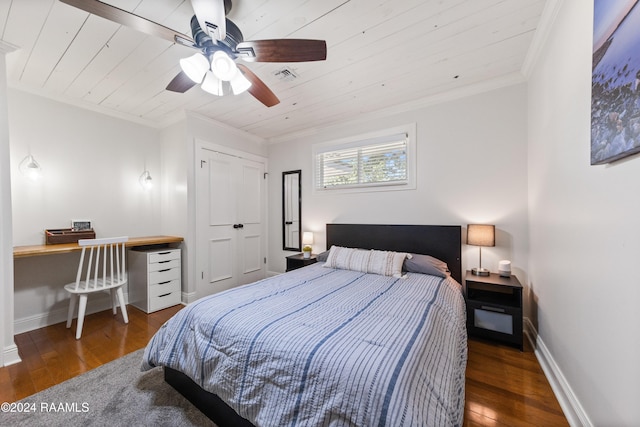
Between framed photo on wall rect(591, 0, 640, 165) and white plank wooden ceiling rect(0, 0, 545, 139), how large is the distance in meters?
0.77

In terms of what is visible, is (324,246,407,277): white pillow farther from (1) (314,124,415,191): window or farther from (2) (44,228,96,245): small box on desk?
(2) (44,228,96,245): small box on desk

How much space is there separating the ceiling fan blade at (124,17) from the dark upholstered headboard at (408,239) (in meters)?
2.48

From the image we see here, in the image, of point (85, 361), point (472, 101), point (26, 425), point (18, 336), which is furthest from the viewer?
Answer: point (472, 101)

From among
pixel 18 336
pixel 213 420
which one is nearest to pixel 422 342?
pixel 213 420

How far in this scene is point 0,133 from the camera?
5.95ft

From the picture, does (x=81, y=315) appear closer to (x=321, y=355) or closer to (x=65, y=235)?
(x=65, y=235)

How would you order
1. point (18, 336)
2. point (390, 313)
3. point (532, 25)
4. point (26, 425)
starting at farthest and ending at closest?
1. point (18, 336)
2. point (532, 25)
3. point (390, 313)
4. point (26, 425)

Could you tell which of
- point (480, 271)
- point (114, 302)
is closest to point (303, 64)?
point (480, 271)

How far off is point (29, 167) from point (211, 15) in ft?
9.06

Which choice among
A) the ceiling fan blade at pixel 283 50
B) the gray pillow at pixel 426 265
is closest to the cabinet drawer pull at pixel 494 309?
the gray pillow at pixel 426 265

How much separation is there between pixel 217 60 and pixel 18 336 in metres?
3.25

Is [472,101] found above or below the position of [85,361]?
above

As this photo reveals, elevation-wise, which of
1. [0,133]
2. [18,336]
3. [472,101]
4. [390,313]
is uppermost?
[472,101]

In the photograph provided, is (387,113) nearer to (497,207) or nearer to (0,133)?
(497,207)
